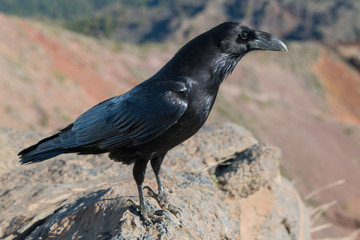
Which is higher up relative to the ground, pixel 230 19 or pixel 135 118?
pixel 230 19

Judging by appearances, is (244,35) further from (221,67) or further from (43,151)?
(43,151)

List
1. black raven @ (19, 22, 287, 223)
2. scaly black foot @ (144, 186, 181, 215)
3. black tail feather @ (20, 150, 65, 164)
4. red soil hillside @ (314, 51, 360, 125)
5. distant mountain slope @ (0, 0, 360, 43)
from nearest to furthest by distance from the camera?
black raven @ (19, 22, 287, 223) < scaly black foot @ (144, 186, 181, 215) < black tail feather @ (20, 150, 65, 164) < red soil hillside @ (314, 51, 360, 125) < distant mountain slope @ (0, 0, 360, 43)

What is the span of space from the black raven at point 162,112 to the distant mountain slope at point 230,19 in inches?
2335

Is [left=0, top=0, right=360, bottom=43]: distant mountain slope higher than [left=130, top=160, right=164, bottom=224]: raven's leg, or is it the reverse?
[left=0, top=0, right=360, bottom=43]: distant mountain slope

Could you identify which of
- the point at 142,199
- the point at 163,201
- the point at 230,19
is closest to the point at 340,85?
the point at 230,19

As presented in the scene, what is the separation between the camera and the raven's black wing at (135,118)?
3.46 meters

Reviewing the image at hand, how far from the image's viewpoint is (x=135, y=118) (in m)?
3.62

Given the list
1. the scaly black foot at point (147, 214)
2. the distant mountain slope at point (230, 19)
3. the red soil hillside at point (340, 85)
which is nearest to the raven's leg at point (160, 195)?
the scaly black foot at point (147, 214)

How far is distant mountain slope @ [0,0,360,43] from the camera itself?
2562 inches

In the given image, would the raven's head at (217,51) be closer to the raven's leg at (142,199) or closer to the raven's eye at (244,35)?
the raven's eye at (244,35)

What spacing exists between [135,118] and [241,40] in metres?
1.18

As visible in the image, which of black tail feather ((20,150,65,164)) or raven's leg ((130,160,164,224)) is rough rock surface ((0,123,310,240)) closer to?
raven's leg ((130,160,164,224))

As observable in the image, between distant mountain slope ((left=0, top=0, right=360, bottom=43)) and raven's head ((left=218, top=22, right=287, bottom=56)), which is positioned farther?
distant mountain slope ((left=0, top=0, right=360, bottom=43))

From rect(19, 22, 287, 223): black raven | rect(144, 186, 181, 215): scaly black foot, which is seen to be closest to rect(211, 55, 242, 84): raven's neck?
rect(19, 22, 287, 223): black raven
